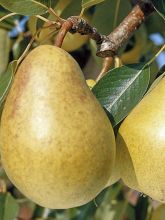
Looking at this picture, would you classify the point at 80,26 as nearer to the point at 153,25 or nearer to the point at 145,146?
the point at 145,146

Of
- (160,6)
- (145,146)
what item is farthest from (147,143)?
(160,6)

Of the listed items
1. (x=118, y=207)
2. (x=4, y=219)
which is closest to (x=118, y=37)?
(x=4, y=219)

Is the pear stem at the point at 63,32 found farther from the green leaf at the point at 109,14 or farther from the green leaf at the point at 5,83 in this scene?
the green leaf at the point at 109,14

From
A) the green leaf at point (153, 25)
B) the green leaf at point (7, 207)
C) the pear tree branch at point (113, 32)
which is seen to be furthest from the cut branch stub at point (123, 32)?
the green leaf at point (153, 25)

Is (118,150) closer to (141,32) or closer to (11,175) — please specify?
(11,175)

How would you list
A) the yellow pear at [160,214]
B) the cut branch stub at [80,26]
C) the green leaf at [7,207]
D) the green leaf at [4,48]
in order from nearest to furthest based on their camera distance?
the cut branch stub at [80,26] → the green leaf at [7,207] → the yellow pear at [160,214] → the green leaf at [4,48]

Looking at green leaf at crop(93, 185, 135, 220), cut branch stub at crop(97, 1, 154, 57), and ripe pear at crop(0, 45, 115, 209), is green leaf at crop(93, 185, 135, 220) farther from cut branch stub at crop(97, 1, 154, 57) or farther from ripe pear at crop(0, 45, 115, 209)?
ripe pear at crop(0, 45, 115, 209)
